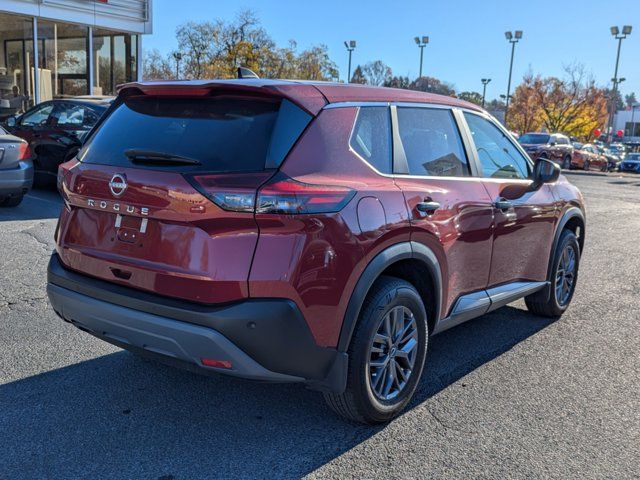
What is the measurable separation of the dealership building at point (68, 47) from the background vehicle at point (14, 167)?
450 inches

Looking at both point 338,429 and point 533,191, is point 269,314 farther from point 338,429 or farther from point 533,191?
point 533,191

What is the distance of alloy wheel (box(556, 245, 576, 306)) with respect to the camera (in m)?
5.50

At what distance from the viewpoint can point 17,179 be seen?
344 inches

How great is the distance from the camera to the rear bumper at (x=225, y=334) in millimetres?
2793

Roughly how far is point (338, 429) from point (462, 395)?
3.00 ft

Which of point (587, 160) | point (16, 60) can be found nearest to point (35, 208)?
point (16, 60)

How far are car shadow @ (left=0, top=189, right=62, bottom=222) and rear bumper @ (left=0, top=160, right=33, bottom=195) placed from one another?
349 millimetres

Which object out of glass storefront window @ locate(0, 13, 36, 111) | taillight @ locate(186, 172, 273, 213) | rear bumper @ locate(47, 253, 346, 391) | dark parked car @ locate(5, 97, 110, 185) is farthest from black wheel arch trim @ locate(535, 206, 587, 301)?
glass storefront window @ locate(0, 13, 36, 111)

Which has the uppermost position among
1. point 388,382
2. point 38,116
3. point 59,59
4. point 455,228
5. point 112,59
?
point 112,59

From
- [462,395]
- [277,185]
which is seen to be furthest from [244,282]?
[462,395]

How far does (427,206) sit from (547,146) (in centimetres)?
2996

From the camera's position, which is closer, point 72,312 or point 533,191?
point 72,312

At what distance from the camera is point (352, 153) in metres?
3.24

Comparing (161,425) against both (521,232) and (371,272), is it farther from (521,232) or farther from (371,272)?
(521,232)
